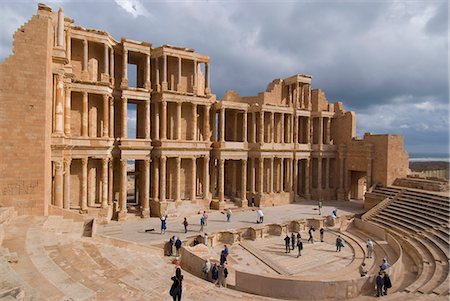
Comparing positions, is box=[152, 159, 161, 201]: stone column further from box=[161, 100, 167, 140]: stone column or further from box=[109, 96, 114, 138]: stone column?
box=[109, 96, 114, 138]: stone column

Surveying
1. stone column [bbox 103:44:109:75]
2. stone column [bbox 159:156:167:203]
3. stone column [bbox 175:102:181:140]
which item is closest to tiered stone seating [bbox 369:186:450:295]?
stone column [bbox 159:156:167:203]

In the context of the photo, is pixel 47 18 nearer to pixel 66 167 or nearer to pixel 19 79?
pixel 19 79

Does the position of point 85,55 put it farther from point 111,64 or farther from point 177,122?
point 177,122

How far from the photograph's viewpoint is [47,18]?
16.0 metres

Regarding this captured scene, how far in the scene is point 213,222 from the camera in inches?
927

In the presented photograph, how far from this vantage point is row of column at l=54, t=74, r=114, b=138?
59.4 feet

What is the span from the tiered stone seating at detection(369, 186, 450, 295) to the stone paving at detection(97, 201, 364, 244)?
4.12m

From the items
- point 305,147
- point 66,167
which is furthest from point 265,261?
point 305,147

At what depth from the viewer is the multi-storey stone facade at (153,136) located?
15.5 meters

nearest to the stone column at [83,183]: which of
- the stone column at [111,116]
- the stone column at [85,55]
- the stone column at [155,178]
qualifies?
the stone column at [111,116]

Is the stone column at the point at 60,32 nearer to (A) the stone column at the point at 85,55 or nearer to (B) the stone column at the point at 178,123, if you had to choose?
(A) the stone column at the point at 85,55

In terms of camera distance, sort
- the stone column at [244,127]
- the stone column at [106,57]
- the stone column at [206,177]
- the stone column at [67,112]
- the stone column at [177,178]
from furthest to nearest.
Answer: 1. the stone column at [244,127]
2. the stone column at [206,177]
3. the stone column at [177,178]
4. the stone column at [106,57]
5. the stone column at [67,112]

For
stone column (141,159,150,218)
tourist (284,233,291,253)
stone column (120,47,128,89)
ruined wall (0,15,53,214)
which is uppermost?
stone column (120,47,128,89)

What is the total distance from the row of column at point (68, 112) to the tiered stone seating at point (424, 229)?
21293 millimetres
